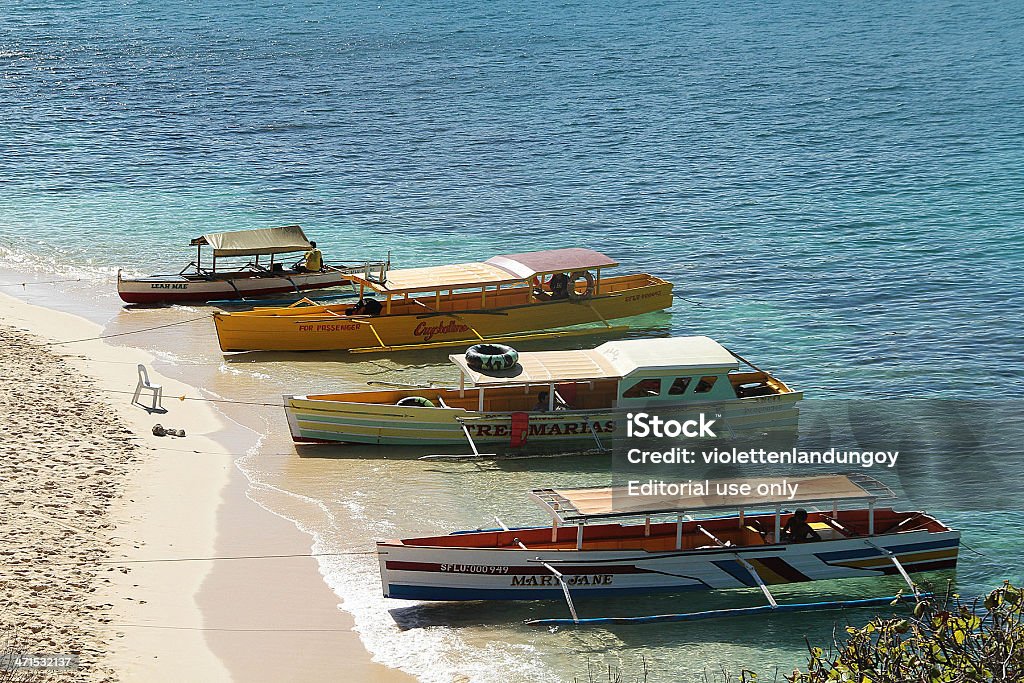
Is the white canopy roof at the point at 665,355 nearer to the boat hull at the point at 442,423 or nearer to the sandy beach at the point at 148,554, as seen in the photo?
the boat hull at the point at 442,423

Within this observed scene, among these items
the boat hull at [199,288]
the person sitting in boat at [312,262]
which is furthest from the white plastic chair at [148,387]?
the person sitting in boat at [312,262]

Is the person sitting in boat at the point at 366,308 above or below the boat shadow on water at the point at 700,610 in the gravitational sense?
above

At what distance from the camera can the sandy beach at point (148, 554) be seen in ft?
64.1

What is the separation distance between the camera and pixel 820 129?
65.3 meters

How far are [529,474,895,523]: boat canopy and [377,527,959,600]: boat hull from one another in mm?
742

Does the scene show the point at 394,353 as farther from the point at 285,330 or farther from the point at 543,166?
the point at 543,166

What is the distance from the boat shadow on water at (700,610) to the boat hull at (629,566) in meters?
0.25

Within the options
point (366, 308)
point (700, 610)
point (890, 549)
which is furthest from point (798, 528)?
point (366, 308)

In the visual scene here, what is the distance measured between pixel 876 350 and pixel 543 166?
26977 millimetres

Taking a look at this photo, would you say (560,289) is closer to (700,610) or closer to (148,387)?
(148,387)

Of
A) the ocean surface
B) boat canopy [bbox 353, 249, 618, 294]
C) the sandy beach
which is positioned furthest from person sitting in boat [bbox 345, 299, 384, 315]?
the sandy beach

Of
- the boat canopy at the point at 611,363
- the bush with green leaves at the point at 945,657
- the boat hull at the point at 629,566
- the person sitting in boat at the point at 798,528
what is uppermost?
the bush with green leaves at the point at 945,657

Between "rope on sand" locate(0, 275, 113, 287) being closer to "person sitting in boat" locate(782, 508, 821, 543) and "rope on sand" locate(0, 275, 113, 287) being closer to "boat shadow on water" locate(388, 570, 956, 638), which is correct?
"boat shadow on water" locate(388, 570, 956, 638)

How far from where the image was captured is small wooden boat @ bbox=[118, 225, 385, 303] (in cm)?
3978
